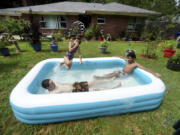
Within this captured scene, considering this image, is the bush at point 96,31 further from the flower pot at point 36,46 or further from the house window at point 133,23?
the flower pot at point 36,46

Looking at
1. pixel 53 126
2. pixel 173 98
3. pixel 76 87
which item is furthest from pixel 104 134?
pixel 173 98

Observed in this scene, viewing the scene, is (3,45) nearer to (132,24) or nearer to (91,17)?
(91,17)

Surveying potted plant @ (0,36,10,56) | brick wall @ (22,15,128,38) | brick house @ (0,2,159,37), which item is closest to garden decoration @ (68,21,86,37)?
potted plant @ (0,36,10,56)

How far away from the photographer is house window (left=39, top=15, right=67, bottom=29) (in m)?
13.6

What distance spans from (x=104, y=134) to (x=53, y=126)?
1085 millimetres

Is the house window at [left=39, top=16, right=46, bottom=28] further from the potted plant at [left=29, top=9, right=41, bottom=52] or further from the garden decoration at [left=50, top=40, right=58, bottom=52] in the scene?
the garden decoration at [left=50, top=40, right=58, bottom=52]

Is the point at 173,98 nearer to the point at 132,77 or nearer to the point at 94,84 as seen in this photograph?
the point at 132,77

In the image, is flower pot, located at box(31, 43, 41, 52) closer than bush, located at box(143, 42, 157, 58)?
No

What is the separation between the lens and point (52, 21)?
45.1 feet

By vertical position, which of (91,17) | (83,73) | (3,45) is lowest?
(83,73)

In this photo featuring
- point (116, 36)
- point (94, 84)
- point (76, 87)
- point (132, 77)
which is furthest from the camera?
point (116, 36)

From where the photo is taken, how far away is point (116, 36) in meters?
14.0

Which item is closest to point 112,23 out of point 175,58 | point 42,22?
point 42,22

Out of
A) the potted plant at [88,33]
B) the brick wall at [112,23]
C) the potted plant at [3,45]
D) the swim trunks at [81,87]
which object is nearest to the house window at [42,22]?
the brick wall at [112,23]
